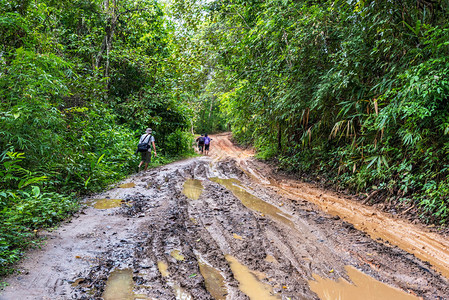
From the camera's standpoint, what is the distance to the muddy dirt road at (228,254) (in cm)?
245

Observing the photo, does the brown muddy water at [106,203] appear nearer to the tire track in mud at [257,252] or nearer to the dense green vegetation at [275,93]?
the tire track in mud at [257,252]

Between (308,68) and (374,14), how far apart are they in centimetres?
208

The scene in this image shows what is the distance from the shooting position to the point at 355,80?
5.90 meters

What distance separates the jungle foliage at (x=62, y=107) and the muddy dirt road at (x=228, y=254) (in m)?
0.53

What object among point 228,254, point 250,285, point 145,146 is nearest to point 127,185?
point 145,146

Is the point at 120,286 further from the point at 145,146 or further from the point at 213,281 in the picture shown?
the point at 145,146

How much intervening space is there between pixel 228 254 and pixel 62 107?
19.5 feet

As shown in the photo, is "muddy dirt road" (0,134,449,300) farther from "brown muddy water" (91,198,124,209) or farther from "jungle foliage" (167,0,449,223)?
"jungle foliage" (167,0,449,223)

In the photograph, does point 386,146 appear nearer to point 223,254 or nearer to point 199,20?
point 223,254

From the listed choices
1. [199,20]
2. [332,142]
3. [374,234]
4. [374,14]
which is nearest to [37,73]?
[199,20]

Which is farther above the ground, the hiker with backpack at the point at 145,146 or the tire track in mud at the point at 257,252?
the hiker with backpack at the point at 145,146

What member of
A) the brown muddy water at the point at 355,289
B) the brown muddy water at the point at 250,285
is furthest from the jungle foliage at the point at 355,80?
the brown muddy water at the point at 250,285

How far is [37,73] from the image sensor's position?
4.24m

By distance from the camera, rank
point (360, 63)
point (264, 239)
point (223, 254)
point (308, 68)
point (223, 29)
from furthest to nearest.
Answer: point (223, 29), point (308, 68), point (360, 63), point (264, 239), point (223, 254)
